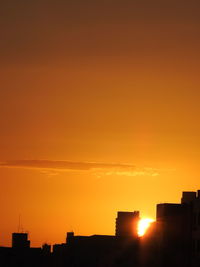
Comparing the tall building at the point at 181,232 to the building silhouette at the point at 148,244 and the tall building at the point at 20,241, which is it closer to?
the building silhouette at the point at 148,244

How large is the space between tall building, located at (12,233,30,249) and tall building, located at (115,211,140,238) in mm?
19404

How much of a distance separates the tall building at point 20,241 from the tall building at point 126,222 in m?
19.4

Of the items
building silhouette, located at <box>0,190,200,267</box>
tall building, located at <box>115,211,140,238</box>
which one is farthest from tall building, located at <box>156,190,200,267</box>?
tall building, located at <box>115,211,140,238</box>

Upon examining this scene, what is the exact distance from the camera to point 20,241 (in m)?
138

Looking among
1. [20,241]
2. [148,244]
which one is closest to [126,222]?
[148,244]

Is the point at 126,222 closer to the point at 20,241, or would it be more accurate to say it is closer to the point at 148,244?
the point at 148,244

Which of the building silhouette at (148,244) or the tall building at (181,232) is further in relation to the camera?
the building silhouette at (148,244)

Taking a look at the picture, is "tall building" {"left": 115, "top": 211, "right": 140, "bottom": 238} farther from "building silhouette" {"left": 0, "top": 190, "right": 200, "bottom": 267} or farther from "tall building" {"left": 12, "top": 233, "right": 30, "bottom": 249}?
"tall building" {"left": 12, "top": 233, "right": 30, "bottom": 249}

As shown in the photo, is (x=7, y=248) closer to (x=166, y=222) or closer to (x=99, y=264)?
(x=99, y=264)

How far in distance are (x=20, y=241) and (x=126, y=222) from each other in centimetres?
2143

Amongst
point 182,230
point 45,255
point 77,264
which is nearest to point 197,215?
point 182,230

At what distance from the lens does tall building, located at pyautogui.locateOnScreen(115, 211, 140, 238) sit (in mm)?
121812

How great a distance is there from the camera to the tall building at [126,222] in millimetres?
121812

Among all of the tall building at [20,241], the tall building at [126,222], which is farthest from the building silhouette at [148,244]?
the tall building at [20,241]
